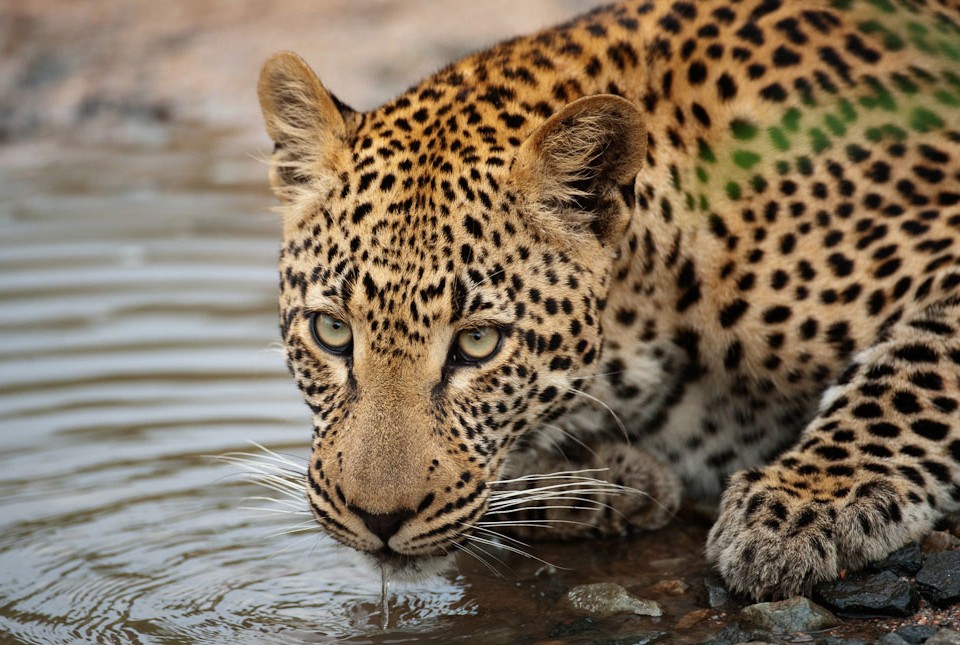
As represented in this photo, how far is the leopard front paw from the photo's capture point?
6.09 metres

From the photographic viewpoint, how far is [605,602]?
6508mm

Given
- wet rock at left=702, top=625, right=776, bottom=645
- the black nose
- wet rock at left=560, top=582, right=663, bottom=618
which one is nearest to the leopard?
the black nose

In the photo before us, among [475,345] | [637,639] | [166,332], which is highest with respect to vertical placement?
[166,332]

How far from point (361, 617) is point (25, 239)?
8.54m

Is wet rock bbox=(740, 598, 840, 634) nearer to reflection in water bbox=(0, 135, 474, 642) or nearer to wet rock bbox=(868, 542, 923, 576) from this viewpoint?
wet rock bbox=(868, 542, 923, 576)

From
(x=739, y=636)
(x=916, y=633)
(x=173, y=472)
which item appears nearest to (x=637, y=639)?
(x=739, y=636)

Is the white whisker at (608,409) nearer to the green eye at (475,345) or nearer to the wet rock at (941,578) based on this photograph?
the green eye at (475,345)

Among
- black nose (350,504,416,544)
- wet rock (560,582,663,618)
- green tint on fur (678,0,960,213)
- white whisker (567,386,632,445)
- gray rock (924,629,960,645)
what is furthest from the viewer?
green tint on fur (678,0,960,213)

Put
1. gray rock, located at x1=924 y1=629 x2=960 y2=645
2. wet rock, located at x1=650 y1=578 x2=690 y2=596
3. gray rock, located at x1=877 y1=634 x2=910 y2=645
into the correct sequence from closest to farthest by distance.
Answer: gray rock, located at x1=924 y1=629 x2=960 y2=645
gray rock, located at x1=877 y1=634 x2=910 y2=645
wet rock, located at x1=650 y1=578 x2=690 y2=596

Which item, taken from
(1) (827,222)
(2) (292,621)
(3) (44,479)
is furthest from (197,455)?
(1) (827,222)

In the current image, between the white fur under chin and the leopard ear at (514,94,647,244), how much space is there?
1.54m

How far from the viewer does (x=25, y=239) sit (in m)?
14.1

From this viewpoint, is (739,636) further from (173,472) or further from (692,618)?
(173,472)

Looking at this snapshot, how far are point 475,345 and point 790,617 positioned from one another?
1722 millimetres
